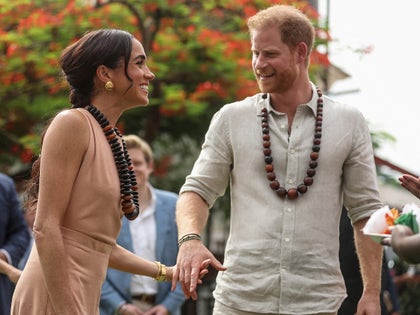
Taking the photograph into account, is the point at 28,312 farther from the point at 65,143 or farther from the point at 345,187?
the point at 345,187

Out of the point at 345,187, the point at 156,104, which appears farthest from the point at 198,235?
the point at 156,104

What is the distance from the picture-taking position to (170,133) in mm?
14500

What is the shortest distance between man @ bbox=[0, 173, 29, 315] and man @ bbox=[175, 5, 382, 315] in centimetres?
215

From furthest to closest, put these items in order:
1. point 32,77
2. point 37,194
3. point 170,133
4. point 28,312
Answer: point 170,133 < point 32,77 < point 37,194 < point 28,312

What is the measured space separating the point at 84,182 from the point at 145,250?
3.39 m

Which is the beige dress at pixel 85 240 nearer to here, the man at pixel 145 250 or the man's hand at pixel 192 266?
the man's hand at pixel 192 266

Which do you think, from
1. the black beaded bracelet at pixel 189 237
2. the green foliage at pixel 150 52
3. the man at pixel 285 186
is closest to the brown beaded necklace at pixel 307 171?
the man at pixel 285 186

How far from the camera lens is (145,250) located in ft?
25.1

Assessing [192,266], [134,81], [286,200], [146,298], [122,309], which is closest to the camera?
[134,81]

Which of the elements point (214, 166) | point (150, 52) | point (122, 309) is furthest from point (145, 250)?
point (150, 52)

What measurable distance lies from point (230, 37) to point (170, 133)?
195 centimetres

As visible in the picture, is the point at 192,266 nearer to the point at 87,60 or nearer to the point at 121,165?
the point at 121,165

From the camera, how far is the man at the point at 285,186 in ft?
17.0

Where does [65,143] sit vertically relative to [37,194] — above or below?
above
